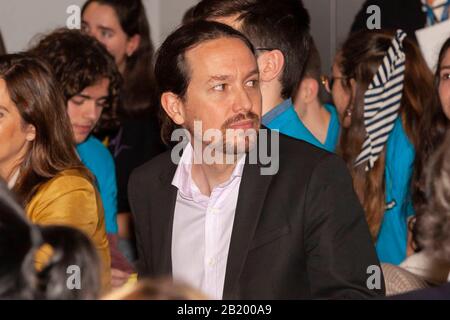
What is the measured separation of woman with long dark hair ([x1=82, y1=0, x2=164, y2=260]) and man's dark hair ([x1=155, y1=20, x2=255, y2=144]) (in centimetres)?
193

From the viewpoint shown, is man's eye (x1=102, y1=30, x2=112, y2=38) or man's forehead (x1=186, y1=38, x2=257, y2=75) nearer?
man's forehead (x1=186, y1=38, x2=257, y2=75)

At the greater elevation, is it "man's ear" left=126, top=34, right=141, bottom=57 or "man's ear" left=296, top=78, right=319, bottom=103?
"man's ear" left=126, top=34, right=141, bottom=57

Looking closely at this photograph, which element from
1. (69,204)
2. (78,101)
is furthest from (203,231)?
(78,101)

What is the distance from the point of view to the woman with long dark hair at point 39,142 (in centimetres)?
301

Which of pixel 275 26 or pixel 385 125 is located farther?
pixel 385 125

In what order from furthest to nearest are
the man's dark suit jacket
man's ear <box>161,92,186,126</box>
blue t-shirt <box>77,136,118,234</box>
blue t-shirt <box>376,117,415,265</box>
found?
blue t-shirt <box>77,136,118,234</box>
blue t-shirt <box>376,117,415,265</box>
man's ear <box>161,92,186,126</box>
the man's dark suit jacket

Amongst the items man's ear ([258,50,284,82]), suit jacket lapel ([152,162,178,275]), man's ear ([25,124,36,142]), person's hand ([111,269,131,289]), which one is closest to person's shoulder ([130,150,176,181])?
suit jacket lapel ([152,162,178,275])

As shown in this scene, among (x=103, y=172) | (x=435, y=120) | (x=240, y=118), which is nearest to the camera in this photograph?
(x=240, y=118)

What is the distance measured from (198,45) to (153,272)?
0.64 metres

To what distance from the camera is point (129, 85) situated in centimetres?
513

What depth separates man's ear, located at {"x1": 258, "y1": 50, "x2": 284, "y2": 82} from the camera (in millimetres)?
2959

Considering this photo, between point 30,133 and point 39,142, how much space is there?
0.22 feet

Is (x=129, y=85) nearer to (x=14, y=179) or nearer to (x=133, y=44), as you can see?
(x=133, y=44)

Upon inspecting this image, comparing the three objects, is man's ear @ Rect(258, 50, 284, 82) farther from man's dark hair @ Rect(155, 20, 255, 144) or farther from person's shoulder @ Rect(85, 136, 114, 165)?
person's shoulder @ Rect(85, 136, 114, 165)
